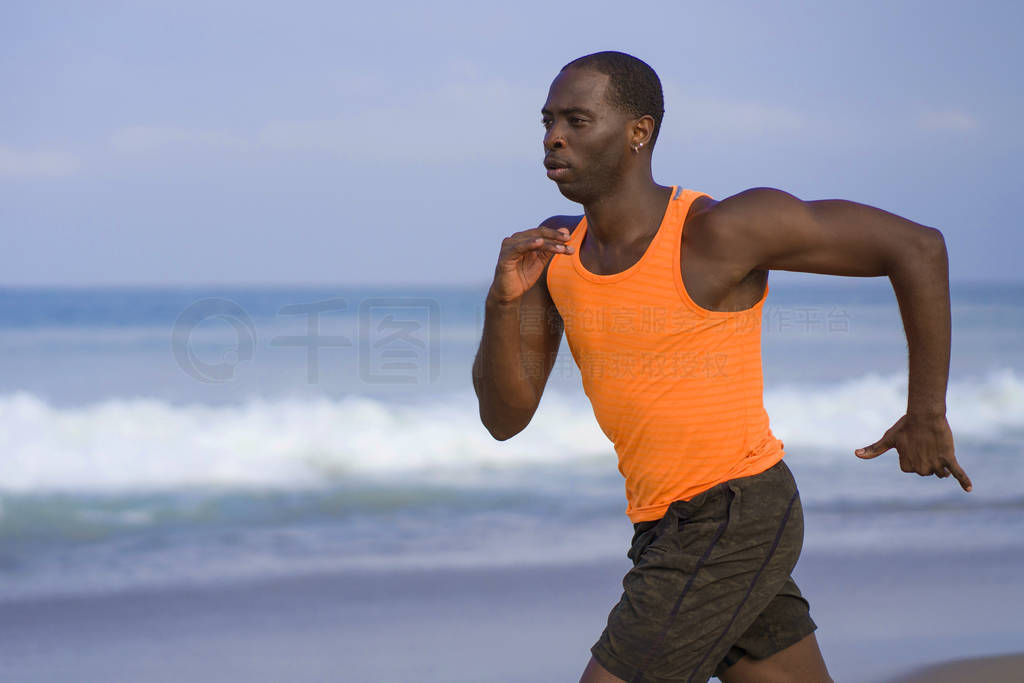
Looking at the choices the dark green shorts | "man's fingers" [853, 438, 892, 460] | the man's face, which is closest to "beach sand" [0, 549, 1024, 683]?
the dark green shorts

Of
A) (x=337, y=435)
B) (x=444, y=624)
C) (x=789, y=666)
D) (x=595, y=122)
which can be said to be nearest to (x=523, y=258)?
(x=595, y=122)

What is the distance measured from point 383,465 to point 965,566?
5.02 meters

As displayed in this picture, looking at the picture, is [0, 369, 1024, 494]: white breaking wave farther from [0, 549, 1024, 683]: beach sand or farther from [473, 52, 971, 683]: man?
[473, 52, 971, 683]: man

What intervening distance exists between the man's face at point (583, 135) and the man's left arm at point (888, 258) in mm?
311

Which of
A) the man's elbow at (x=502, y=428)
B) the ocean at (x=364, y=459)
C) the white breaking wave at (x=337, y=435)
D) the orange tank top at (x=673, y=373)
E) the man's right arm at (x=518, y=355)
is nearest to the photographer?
the orange tank top at (x=673, y=373)

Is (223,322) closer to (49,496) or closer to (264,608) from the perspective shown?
(49,496)

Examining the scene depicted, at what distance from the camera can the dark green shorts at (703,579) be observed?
2.51 meters

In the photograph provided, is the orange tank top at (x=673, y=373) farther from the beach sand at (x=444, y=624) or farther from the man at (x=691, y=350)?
the beach sand at (x=444, y=624)

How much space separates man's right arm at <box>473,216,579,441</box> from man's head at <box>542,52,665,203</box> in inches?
11.5

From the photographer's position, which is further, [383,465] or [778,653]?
[383,465]

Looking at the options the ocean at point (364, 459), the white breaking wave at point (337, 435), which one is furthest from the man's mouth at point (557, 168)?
the white breaking wave at point (337, 435)

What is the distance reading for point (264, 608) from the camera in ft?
17.1

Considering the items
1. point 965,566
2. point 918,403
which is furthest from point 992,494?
point 918,403

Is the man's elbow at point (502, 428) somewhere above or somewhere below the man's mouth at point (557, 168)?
below
